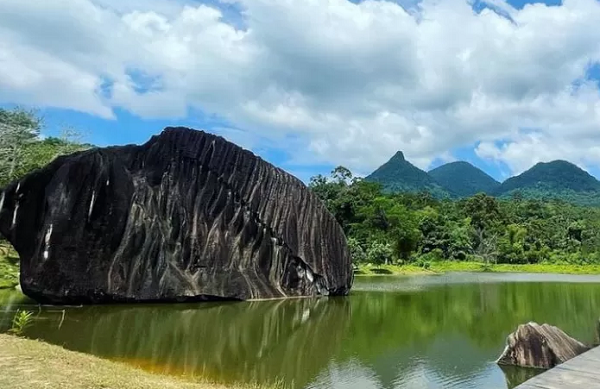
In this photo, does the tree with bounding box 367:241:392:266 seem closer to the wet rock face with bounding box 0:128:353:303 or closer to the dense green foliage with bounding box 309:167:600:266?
the dense green foliage with bounding box 309:167:600:266

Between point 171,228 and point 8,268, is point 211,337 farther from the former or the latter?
point 8,268

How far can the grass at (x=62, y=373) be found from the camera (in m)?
7.74

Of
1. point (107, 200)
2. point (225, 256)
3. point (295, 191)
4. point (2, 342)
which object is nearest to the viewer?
point (2, 342)

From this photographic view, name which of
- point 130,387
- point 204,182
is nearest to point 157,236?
point 204,182

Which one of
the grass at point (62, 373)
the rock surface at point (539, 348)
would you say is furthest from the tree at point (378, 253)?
the grass at point (62, 373)

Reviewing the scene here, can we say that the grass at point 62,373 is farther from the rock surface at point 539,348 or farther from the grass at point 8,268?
the grass at point 8,268

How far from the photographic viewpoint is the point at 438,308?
24.7 metres

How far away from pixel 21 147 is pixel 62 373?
34934 mm

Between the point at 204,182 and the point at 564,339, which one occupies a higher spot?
the point at 204,182

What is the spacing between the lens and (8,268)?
3123 centimetres

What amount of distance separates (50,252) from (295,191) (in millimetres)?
13153

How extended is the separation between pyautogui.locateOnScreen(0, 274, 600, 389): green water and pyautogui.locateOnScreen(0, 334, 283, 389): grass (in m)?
1.99

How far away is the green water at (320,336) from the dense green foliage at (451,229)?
3011 centimetres

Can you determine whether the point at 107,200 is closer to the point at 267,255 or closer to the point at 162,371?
the point at 267,255
